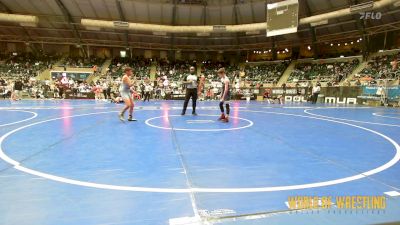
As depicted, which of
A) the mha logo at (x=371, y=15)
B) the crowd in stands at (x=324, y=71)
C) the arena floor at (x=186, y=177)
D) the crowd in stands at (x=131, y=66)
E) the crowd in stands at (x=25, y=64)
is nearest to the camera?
the arena floor at (x=186, y=177)

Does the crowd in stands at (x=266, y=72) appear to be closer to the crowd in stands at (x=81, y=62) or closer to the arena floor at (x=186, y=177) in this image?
the crowd in stands at (x=81, y=62)

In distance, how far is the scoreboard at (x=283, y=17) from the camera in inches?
981

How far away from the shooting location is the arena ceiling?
30188 mm

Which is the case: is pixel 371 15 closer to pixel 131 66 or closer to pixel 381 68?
pixel 381 68

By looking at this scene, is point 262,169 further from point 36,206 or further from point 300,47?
point 300,47

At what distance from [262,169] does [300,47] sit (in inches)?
1601

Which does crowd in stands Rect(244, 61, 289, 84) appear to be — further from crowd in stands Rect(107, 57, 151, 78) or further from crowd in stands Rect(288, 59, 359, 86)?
crowd in stands Rect(107, 57, 151, 78)

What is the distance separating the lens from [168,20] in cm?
3422

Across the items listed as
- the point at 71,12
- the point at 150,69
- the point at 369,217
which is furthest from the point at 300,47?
the point at 369,217

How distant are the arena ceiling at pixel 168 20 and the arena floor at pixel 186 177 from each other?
2731 centimetres

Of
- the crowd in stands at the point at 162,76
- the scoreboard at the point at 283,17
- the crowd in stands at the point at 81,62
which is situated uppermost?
the scoreboard at the point at 283,17

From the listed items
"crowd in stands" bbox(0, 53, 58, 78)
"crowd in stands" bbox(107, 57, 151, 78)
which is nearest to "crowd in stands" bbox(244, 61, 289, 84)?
"crowd in stands" bbox(107, 57, 151, 78)

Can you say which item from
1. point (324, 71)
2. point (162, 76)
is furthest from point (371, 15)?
point (162, 76)

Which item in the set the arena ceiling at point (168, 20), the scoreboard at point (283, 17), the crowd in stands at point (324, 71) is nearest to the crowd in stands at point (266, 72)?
the crowd in stands at point (324, 71)
